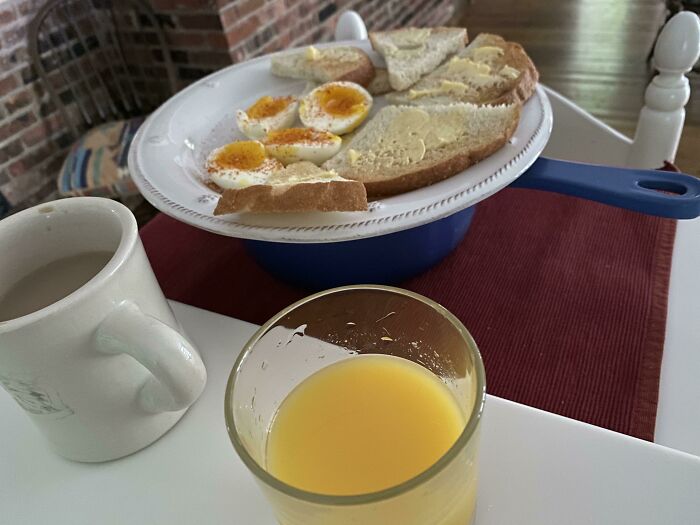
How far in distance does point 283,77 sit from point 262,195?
0.50 m

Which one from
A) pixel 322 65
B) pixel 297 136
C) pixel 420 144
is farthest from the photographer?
pixel 322 65

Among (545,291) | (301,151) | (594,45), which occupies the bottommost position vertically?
(594,45)

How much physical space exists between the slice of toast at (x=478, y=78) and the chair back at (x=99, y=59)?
1.34 metres

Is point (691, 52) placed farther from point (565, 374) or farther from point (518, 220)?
point (565, 374)

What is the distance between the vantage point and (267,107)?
3.04ft

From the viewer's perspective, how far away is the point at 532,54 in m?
3.02

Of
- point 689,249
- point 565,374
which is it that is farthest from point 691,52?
point 565,374

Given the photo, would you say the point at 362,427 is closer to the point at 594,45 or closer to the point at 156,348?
the point at 156,348

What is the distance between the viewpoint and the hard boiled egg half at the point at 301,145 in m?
0.83

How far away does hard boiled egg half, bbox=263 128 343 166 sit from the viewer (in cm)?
83

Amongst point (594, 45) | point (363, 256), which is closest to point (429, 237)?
point (363, 256)

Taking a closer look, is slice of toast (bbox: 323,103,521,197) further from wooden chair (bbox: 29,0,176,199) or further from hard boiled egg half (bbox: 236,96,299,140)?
wooden chair (bbox: 29,0,176,199)

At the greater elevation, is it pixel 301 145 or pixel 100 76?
A: pixel 301 145

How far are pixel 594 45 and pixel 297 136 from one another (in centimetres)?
282
